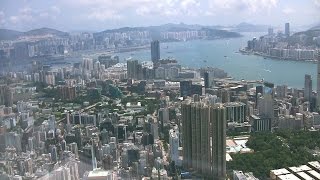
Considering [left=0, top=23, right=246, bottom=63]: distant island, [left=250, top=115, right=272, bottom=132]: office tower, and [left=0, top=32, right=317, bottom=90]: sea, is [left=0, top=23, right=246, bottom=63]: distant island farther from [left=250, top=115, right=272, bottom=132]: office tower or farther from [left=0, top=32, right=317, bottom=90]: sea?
[left=250, top=115, right=272, bottom=132]: office tower

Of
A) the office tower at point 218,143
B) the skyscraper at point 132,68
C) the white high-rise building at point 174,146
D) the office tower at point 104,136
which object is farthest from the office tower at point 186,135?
the skyscraper at point 132,68

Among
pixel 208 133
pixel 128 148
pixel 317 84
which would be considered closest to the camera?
pixel 208 133

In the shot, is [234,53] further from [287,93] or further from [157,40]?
[287,93]

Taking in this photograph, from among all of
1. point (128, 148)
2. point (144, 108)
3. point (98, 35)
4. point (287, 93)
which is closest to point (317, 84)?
point (287, 93)

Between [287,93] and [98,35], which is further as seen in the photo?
[98,35]

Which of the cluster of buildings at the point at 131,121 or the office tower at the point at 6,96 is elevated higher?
the office tower at the point at 6,96

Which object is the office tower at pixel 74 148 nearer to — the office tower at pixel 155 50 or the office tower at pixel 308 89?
the office tower at pixel 308 89

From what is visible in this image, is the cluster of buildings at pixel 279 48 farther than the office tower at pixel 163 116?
Yes
